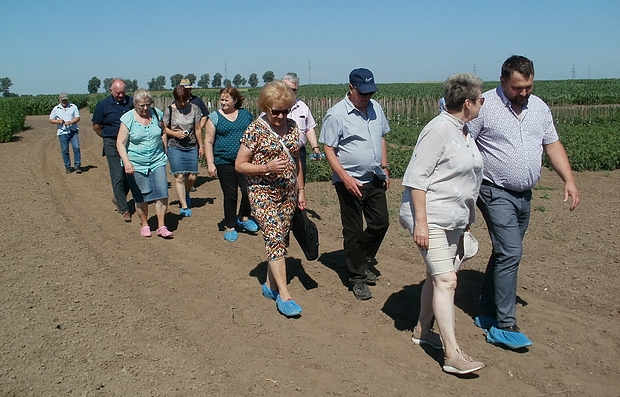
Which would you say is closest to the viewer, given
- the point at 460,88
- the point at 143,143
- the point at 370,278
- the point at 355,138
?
the point at 460,88

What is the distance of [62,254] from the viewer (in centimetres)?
675

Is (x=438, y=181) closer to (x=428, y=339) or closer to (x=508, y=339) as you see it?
(x=428, y=339)

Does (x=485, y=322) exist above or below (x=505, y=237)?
below

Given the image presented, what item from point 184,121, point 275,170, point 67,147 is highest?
point 184,121

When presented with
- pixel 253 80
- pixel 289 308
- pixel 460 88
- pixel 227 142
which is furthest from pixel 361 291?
pixel 253 80

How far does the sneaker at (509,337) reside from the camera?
4.37 m

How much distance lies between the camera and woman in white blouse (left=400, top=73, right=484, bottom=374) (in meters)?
3.83

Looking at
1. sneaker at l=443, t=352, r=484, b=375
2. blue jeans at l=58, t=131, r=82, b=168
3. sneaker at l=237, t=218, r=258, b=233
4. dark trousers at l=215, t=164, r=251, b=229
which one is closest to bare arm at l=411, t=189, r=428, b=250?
sneaker at l=443, t=352, r=484, b=375

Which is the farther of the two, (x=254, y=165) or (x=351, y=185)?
(x=351, y=185)

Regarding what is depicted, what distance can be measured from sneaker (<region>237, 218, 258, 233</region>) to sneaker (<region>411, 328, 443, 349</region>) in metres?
3.59

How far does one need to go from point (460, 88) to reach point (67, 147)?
12.0 metres

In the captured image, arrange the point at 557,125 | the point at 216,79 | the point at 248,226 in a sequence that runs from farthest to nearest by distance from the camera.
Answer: the point at 216,79 < the point at 557,125 < the point at 248,226

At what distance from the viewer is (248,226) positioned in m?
7.76

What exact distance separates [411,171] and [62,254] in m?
4.61
